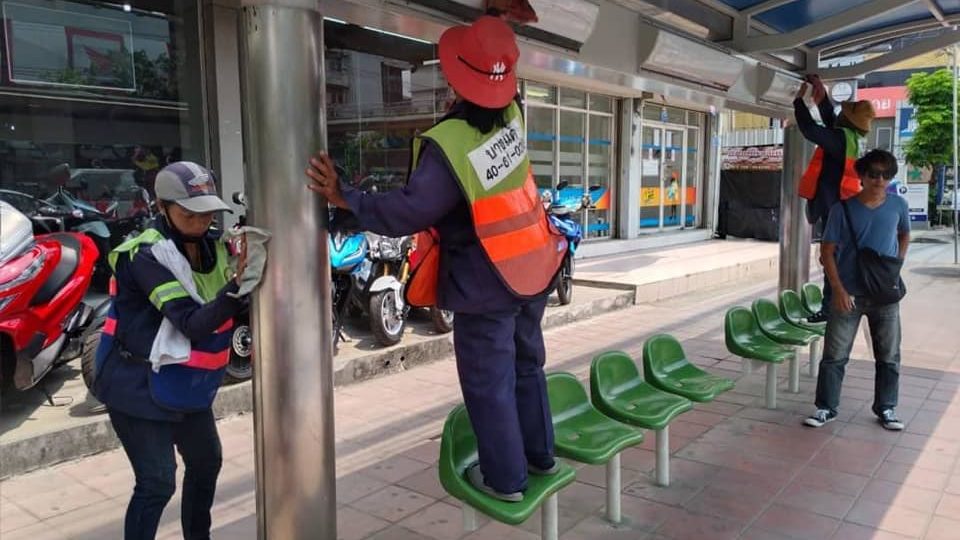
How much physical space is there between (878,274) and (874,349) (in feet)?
1.82

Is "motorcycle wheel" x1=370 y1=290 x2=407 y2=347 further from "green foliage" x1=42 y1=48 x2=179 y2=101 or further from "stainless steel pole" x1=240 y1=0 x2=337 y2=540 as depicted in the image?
"stainless steel pole" x1=240 y1=0 x2=337 y2=540

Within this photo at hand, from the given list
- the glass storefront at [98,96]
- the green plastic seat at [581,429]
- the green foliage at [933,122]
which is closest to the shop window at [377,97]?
the glass storefront at [98,96]

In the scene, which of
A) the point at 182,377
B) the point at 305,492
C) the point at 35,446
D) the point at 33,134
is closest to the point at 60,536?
the point at 35,446

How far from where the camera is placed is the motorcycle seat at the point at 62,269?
4.31 m

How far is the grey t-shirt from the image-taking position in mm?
4707

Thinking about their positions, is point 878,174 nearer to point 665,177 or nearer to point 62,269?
point 62,269

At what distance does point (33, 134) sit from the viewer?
627 centimetres

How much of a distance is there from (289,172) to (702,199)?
15.9 meters

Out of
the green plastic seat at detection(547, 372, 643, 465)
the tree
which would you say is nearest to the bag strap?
the green plastic seat at detection(547, 372, 643, 465)

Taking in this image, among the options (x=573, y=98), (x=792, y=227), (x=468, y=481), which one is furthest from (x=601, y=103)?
(x=468, y=481)

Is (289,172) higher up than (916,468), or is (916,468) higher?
(289,172)

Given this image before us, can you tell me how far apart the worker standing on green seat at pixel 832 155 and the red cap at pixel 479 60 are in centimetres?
370

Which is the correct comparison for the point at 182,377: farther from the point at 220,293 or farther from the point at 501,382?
the point at 501,382

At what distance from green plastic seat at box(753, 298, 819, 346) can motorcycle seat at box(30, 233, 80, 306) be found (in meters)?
4.55
